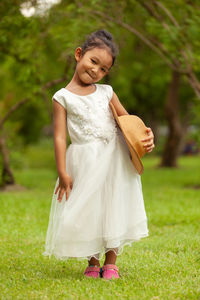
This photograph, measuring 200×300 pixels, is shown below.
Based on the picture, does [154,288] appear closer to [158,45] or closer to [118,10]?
[118,10]

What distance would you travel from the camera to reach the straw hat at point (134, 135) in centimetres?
384

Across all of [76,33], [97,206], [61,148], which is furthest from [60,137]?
[76,33]

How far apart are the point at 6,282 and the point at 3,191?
26.1 ft

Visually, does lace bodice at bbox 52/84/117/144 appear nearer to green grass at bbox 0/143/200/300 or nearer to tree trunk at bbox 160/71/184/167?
green grass at bbox 0/143/200/300

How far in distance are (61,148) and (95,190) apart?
411 millimetres

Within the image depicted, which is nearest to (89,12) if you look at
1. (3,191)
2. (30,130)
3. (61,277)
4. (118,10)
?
(118,10)

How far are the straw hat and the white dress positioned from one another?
0.11 meters

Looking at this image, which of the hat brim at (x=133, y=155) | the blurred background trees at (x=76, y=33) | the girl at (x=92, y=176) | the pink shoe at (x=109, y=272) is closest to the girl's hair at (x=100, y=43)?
the girl at (x=92, y=176)

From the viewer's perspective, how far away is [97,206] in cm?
384

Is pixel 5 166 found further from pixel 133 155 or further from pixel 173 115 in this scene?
pixel 133 155

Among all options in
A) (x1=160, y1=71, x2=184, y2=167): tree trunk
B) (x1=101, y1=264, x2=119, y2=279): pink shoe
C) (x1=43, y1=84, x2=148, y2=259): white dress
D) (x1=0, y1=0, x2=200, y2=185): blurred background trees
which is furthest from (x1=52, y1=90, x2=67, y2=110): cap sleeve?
(x1=160, y1=71, x2=184, y2=167): tree trunk

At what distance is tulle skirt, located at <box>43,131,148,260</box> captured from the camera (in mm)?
3783

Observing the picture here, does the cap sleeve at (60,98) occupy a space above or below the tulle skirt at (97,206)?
above

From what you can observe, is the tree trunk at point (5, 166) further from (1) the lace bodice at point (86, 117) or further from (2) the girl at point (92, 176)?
(1) the lace bodice at point (86, 117)
